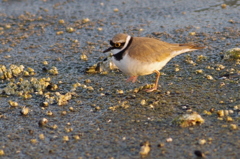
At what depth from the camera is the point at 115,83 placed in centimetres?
570

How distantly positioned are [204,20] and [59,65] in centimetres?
346

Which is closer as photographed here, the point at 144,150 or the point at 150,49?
the point at 144,150

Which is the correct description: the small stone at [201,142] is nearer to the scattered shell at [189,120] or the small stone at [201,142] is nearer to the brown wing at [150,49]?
the scattered shell at [189,120]

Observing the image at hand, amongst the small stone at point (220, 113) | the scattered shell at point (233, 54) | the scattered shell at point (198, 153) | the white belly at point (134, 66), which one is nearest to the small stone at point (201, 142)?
the scattered shell at point (198, 153)

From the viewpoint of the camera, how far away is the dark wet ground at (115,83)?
153 inches

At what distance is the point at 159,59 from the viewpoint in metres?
5.34

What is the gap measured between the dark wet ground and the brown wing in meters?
0.46

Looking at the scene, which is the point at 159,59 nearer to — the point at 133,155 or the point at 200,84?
the point at 200,84

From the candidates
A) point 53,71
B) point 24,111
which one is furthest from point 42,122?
point 53,71

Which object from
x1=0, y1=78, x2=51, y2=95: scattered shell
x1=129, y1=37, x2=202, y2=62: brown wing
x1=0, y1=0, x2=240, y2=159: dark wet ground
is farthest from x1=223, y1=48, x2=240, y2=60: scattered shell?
x1=0, y1=78, x2=51, y2=95: scattered shell

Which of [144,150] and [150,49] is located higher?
[150,49]

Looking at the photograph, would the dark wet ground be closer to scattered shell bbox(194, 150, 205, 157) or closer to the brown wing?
scattered shell bbox(194, 150, 205, 157)

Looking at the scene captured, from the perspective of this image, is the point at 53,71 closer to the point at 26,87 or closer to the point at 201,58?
the point at 26,87

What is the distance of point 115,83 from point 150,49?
0.78m
